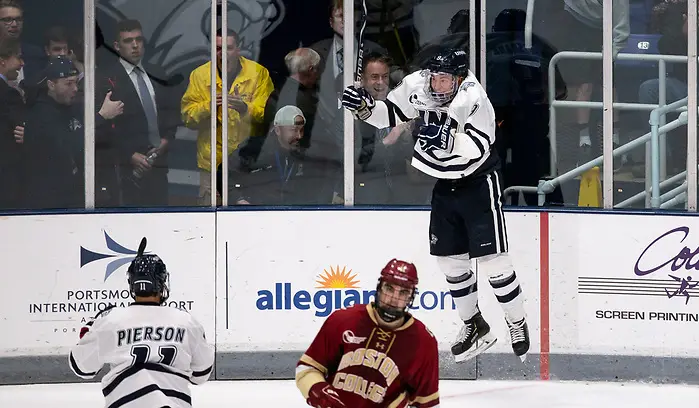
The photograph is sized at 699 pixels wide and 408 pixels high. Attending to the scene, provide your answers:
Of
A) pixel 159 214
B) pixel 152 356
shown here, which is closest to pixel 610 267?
pixel 159 214

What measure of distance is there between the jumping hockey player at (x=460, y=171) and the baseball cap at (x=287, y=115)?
2.03 meters

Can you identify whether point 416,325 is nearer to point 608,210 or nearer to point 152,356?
point 152,356

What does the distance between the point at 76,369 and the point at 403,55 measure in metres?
4.06

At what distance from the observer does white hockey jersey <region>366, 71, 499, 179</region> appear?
6.43 m

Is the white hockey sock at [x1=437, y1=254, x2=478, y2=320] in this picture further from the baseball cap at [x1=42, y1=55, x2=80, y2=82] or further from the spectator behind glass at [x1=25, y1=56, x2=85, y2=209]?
the baseball cap at [x1=42, y1=55, x2=80, y2=82]

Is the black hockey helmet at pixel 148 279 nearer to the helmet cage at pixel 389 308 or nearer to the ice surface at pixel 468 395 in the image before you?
the helmet cage at pixel 389 308

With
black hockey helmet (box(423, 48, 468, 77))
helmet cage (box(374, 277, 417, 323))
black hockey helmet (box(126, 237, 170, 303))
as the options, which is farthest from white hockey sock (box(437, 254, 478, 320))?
black hockey helmet (box(126, 237, 170, 303))

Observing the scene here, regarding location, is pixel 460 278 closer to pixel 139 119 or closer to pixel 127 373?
pixel 127 373

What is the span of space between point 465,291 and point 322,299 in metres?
1.70

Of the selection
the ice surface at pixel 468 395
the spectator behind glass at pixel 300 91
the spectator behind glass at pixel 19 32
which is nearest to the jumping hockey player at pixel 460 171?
the ice surface at pixel 468 395

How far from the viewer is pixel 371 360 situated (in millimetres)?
4926

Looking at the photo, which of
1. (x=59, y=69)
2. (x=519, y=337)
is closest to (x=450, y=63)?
(x=519, y=337)

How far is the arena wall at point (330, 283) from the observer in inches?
326

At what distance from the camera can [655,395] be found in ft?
26.4
